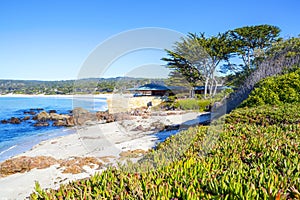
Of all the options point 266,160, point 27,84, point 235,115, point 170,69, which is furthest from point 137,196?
point 27,84

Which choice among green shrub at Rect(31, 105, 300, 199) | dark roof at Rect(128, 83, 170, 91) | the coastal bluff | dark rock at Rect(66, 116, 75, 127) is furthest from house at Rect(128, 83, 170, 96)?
green shrub at Rect(31, 105, 300, 199)

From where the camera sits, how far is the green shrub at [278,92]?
6.66m

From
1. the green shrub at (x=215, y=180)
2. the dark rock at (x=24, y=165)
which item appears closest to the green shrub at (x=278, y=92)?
the green shrub at (x=215, y=180)

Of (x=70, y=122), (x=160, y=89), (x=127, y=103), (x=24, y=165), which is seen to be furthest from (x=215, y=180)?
(x=160, y=89)

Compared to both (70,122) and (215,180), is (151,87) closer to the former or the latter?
(70,122)

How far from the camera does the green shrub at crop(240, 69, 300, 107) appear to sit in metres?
6.66

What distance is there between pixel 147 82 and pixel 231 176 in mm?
30316

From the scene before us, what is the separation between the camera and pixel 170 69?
27531mm

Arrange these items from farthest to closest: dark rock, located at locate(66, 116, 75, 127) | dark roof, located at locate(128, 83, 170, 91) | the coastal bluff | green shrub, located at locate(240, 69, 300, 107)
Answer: dark roof, located at locate(128, 83, 170, 91)
the coastal bluff
dark rock, located at locate(66, 116, 75, 127)
green shrub, located at locate(240, 69, 300, 107)

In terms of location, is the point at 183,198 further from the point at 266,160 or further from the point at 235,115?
the point at 235,115

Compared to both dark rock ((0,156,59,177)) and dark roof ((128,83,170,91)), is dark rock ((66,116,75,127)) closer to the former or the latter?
dark rock ((0,156,59,177))

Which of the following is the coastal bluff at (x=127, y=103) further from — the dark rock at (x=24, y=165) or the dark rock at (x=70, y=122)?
the dark rock at (x=24, y=165)

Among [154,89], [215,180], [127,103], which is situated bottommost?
[127,103]

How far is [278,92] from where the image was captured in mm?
6902
